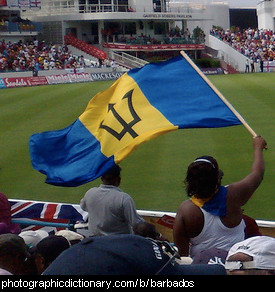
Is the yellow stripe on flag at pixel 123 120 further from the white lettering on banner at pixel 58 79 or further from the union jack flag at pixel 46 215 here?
the white lettering on banner at pixel 58 79

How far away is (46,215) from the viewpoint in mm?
6508

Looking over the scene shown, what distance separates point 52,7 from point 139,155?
54.6 m

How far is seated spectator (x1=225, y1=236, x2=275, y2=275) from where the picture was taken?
2764 millimetres

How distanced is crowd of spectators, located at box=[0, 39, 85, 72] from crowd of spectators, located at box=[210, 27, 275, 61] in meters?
16.7

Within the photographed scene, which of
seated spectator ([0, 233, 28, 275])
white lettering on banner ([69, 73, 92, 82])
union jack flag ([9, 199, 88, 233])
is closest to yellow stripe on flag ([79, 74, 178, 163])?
union jack flag ([9, 199, 88, 233])

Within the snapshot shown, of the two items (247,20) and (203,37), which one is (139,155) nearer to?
(203,37)

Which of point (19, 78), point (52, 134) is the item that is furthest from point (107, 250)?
point (19, 78)

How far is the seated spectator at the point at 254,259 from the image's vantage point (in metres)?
2.76

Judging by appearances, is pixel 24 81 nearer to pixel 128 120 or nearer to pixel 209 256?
pixel 128 120

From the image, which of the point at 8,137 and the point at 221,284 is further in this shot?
the point at 8,137

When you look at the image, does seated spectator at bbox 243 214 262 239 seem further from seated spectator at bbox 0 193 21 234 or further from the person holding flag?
seated spectator at bbox 0 193 21 234

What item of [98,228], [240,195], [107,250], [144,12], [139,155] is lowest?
[139,155]

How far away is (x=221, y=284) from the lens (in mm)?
2205

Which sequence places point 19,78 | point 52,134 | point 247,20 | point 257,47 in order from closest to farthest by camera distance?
1. point 52,134
2. point 19,78
3. point 257,47
4. point 247,20
